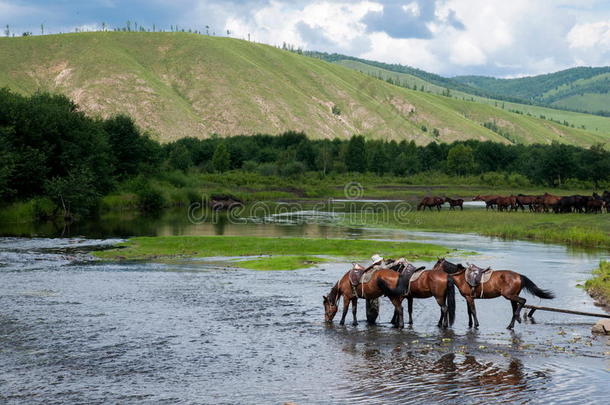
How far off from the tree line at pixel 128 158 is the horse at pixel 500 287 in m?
53.6

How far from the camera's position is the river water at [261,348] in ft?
48.9

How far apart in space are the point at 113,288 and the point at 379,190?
98.9 m

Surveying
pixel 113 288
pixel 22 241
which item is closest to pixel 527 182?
pixel 22 241

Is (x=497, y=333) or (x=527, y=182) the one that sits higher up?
(x=527, y=182)

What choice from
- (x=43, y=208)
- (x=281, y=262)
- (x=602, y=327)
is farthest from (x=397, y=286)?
(x=43, y=208)

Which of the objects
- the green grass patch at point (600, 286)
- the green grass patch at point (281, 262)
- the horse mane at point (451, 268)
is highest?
the horse mane at point (451, 268)

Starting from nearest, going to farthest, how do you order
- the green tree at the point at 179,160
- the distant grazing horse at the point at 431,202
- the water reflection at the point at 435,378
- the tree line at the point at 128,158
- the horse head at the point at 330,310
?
1. the water reflection at the point at 435,378
2. the horse head at the point at 330,310
3. the tree line at the point at 128,158
4. the distant grazing horse at the point at 431,202
5. the green tree at the point at 179,160

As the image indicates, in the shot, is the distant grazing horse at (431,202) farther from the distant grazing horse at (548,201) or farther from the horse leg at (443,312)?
the horse leg at (443,312)

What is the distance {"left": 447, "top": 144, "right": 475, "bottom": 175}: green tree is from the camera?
158 m

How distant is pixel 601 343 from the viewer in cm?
1884

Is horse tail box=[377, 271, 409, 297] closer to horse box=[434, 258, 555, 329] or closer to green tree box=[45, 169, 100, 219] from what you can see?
horse box=[434, 258, 555, 329]

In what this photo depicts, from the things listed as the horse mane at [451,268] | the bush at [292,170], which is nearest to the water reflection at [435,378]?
the horse mane at [451,268]

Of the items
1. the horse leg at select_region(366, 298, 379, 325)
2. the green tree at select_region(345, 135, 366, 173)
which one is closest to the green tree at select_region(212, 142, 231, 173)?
the green tree at select_region(345, 135, 366, 173)

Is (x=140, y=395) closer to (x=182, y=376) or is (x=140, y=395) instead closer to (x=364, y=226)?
(x=182, y=376)
